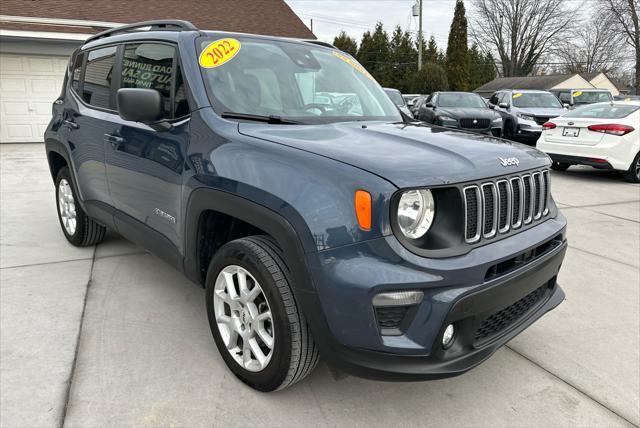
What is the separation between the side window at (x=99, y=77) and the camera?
3.56m

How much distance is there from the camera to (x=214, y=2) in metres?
16.8

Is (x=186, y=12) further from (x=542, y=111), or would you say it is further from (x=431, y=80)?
(x=431, y=80)

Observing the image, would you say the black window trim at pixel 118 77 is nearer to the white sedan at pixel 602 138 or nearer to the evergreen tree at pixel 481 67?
the white sedan at pixel 602 138

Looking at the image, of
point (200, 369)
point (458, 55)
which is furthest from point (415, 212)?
→ point (458, 55)

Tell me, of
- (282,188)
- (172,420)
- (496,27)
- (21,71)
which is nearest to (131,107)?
(282,188)

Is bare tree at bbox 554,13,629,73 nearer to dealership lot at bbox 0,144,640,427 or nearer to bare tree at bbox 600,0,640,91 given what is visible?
bare tree at bbox 600,0,640,91

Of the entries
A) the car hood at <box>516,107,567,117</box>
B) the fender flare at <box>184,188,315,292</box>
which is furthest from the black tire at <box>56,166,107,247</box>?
the car hood at <box>516,107,567,117</box>

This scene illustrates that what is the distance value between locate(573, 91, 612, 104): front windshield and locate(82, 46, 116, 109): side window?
18.1 metres

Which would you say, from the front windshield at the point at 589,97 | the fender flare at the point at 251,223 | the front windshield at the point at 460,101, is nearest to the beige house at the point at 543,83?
the front windshield at the point at 589,97

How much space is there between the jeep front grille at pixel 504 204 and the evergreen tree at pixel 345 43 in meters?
50.0

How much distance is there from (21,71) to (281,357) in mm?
14116

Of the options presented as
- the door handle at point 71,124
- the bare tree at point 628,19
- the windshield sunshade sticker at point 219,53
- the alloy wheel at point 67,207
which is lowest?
the alloy wheel at point 67,207

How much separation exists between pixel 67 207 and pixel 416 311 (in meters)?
3.97

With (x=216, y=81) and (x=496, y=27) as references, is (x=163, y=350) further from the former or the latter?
(x=496, y=27)
